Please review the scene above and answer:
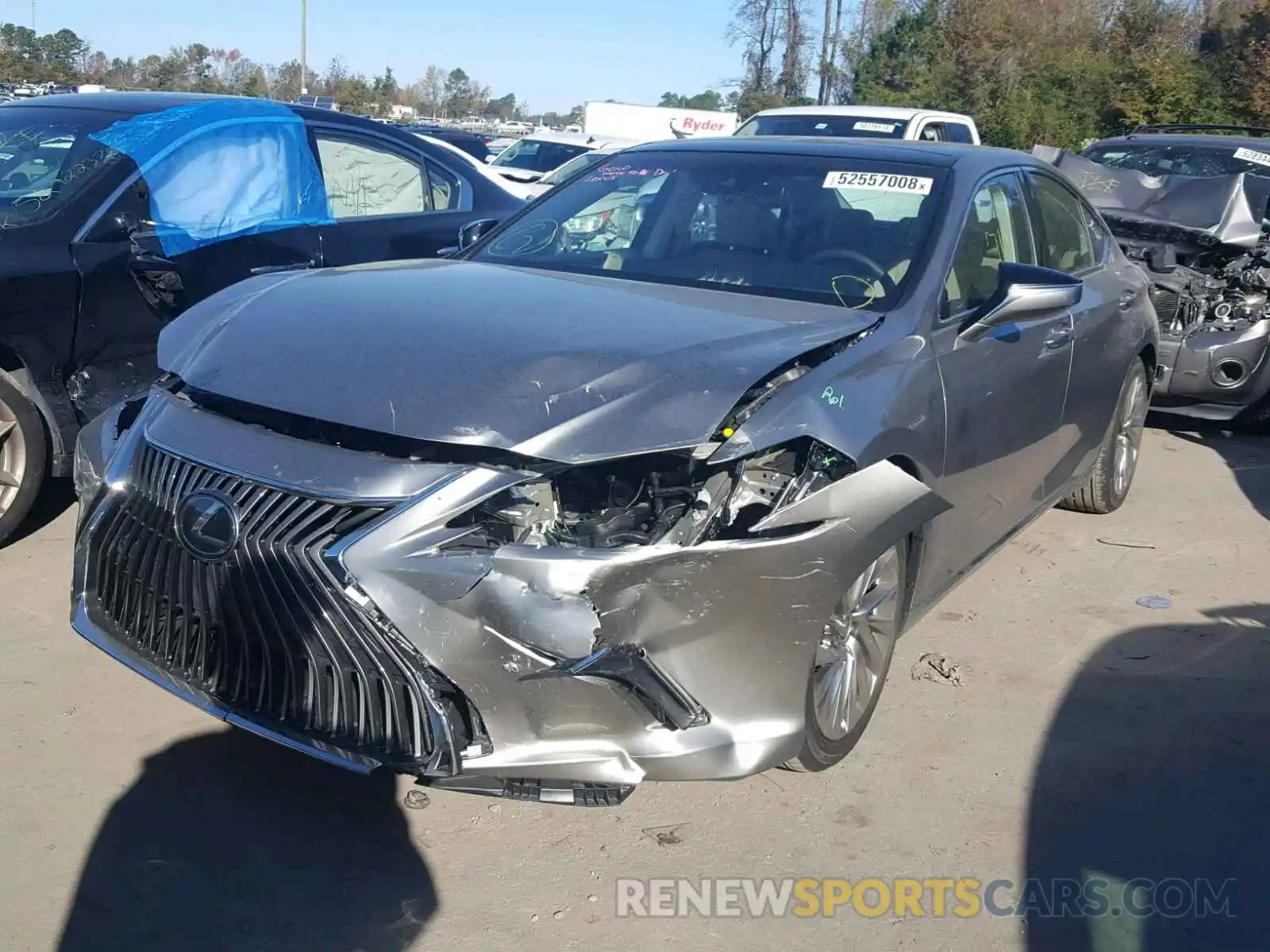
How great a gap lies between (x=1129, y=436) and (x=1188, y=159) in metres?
3.81

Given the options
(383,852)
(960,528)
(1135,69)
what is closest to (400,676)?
(383,852)

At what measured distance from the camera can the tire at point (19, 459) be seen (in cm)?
464

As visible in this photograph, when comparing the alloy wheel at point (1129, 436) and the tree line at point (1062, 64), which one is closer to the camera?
the alloy wheel at point (1129, 436)

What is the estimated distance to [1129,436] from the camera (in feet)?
20.0

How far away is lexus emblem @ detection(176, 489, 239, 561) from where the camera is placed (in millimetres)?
2801

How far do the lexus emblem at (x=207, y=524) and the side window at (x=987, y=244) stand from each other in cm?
225

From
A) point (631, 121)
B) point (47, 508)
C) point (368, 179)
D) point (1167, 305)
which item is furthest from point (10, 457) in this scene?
point (631, 121)

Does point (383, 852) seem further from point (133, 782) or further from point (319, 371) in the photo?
point (319, 371)

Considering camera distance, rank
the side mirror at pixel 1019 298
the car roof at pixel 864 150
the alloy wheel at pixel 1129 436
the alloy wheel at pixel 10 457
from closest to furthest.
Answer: the side mirror at pixel 1019 298, the car roof at pixel 864 150, the alloy wheel at pixel 10 457, the alloy wheel at pixel 1129 436

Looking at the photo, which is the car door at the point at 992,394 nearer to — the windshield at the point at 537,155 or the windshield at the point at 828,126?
the windshield at the point at 828,126

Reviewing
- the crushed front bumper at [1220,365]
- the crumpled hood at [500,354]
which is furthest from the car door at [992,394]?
the crushed front bumper at [1220,365]

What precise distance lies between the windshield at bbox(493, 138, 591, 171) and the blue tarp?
50.7ft

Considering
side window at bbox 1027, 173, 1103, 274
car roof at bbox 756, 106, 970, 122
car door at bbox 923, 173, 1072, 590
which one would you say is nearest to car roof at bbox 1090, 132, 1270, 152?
car roof at bbox 756, 106, 970, 122

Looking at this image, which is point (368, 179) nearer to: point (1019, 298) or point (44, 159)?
point (44, 159)
